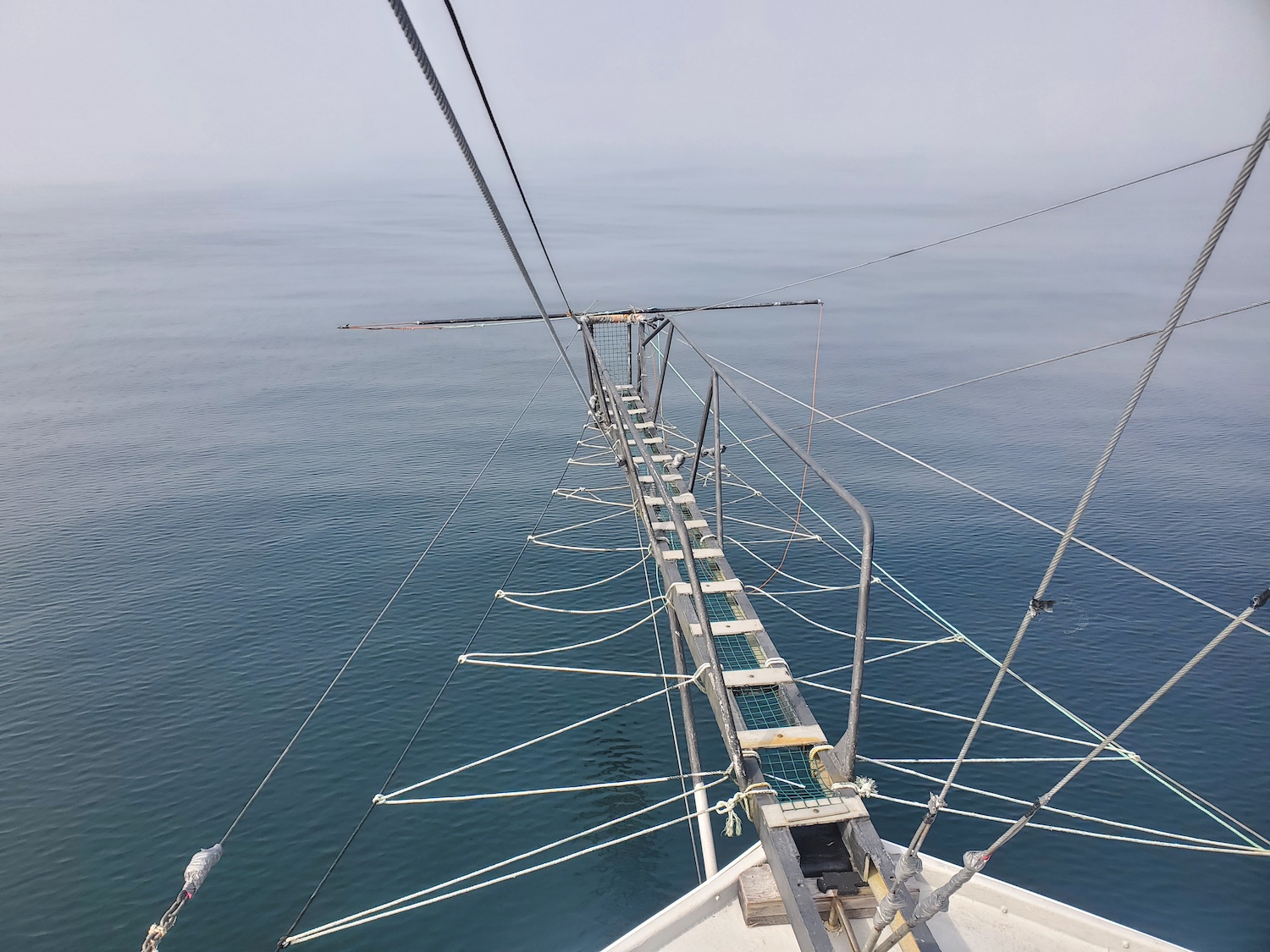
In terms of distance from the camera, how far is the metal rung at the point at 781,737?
16.7 m

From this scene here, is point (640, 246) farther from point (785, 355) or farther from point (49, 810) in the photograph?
point (49, 810)

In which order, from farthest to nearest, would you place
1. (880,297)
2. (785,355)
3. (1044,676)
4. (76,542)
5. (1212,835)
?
(880,297), (785,355), (76,542), (1044,676), (1212,835)

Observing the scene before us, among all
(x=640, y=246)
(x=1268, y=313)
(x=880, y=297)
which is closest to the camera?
(x=1268, y=313)

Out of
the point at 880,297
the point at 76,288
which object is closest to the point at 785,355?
the point at 880,297

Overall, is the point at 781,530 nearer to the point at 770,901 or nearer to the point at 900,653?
the point at 900,653

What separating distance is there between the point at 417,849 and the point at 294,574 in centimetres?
2730

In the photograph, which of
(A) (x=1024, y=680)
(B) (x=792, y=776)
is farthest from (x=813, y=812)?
(A) (x=1024, y=680)

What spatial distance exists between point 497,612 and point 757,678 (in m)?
32.7

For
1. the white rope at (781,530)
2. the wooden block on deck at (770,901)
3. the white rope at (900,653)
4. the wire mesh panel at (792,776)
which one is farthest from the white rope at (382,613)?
the wooden block on deck at (770,901)

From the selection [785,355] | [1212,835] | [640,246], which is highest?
[640,246]

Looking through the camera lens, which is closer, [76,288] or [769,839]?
[769,839]

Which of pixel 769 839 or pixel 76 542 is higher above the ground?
pixel 769 839

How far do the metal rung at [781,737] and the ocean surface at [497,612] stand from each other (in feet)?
54.1

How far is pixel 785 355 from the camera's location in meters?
106
